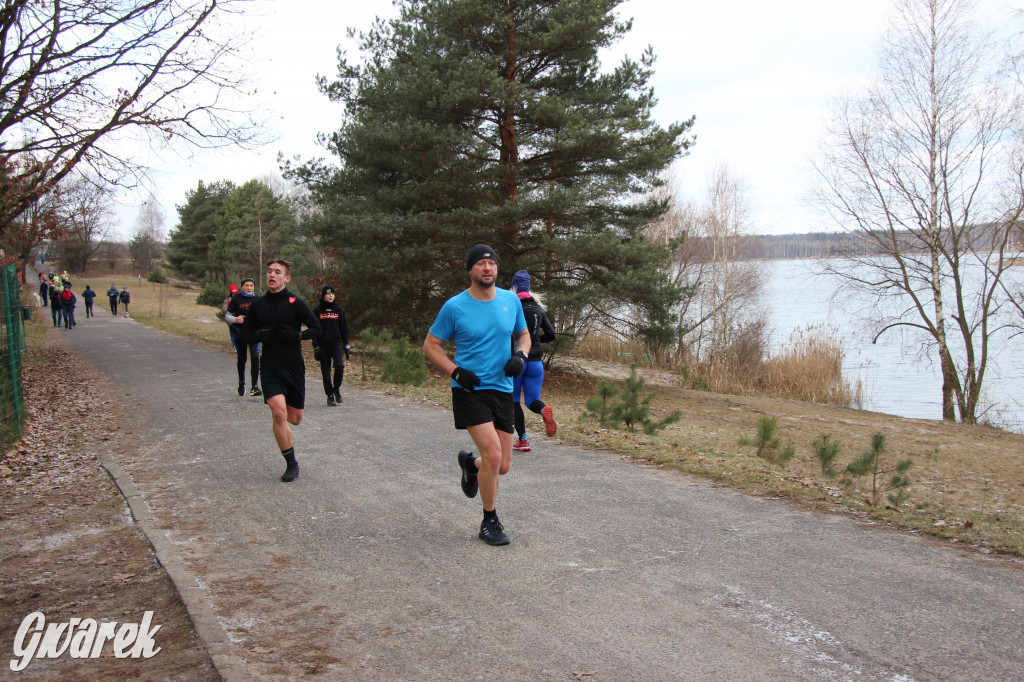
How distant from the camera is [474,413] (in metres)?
4.96

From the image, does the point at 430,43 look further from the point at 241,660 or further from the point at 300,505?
the point at 241,660

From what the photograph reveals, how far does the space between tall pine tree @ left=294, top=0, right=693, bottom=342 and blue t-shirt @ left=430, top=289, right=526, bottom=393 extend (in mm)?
14983

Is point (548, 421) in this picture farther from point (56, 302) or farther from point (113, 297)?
point (113, 297)

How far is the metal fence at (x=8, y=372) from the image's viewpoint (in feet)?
31.3

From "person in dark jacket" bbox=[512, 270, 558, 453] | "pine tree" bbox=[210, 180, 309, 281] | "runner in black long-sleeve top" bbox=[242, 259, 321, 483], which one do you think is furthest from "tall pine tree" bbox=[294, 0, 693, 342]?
"pine tree" bbox=[210, 180, 309, 281]

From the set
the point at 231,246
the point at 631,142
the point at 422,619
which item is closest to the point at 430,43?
the point at 631,142

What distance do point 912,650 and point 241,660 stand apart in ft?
10.4

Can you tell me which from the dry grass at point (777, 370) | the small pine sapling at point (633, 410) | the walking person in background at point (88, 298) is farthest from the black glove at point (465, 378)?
the walking person in background at point (88, 298)

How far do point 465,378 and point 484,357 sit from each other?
262mm

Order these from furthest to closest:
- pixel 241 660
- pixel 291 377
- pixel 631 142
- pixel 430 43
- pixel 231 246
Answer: pixel 231 246
pixel 430 43
pixel 631 142
pixel 291 377
pixel 241 660

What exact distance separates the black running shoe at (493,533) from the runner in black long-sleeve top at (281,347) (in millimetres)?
2694

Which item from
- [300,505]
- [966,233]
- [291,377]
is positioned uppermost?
[966,233]

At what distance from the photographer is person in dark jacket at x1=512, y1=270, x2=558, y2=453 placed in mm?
7945

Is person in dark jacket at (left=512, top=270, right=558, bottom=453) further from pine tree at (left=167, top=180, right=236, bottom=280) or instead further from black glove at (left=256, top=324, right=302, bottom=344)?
pine tree at (left=167, top=180, right=236, bottom=280)
